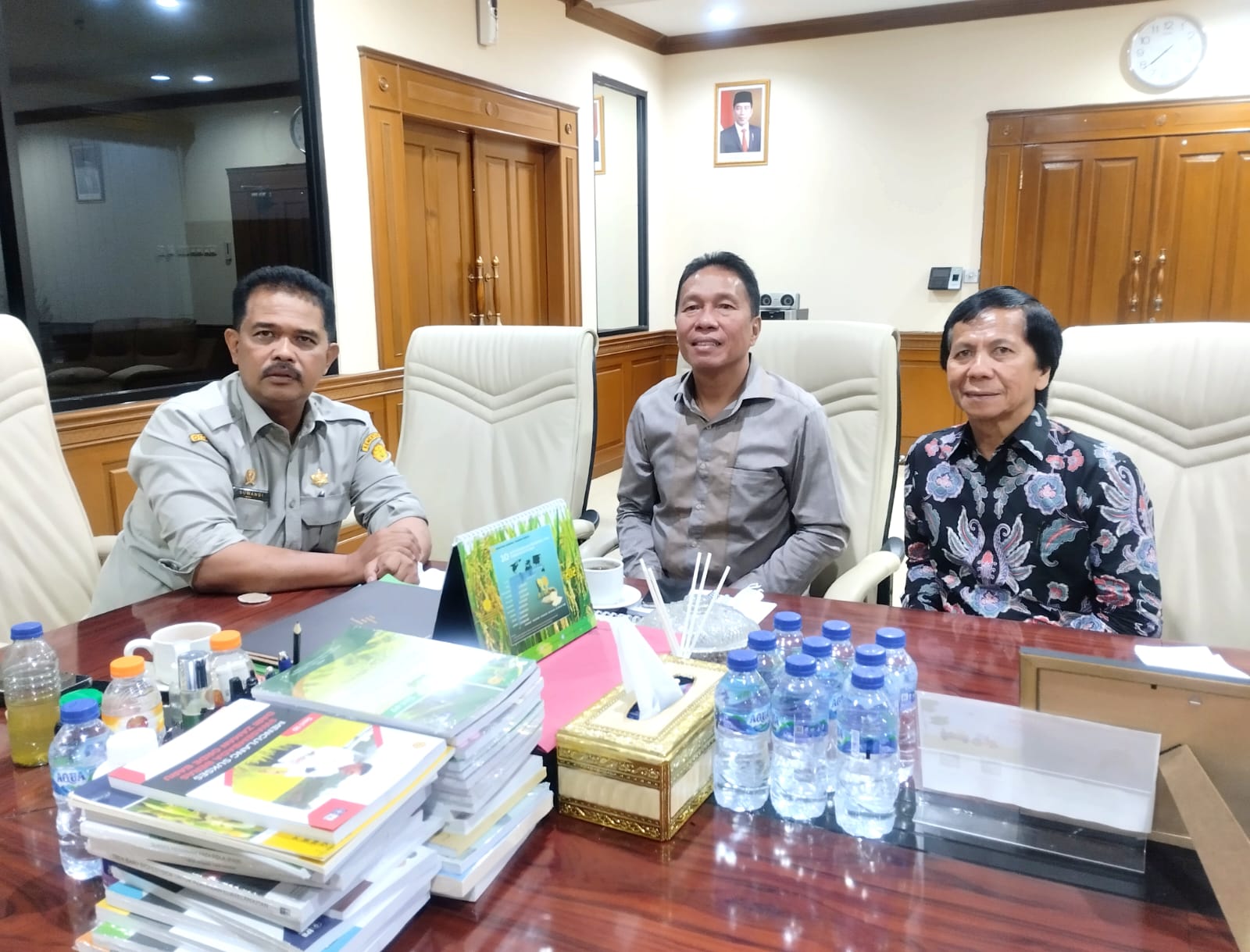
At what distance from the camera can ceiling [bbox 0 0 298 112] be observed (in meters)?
2.72

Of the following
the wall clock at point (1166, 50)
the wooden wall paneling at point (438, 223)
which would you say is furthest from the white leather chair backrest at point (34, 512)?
the wall clock at point (1166, 50)

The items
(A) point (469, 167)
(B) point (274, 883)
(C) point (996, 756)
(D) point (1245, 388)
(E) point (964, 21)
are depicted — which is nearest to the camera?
(B) point (274, 883)

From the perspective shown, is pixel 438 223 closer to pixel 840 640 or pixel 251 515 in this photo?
pixel 251 515

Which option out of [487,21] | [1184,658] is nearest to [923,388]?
[487,21]

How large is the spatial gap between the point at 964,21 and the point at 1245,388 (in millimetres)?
4395

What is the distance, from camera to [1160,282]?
199 inches

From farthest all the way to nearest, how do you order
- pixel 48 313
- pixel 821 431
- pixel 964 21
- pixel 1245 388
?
pixel 964 21 → pixel 48 313 → pixel 821 431 → pixel 1245 388

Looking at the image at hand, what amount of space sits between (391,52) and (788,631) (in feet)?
11.9

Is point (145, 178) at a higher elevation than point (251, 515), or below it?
higher

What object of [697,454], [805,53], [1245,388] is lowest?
[697,454]

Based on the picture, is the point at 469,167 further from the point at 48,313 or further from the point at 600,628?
the point at 600,628

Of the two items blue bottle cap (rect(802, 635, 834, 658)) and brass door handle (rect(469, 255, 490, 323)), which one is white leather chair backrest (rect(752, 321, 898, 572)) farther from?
brass door handle (rect(469, 255, 490, 323))

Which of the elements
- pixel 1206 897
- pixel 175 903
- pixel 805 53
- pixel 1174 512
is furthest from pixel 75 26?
pixel 805 53

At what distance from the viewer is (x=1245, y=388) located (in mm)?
1614
